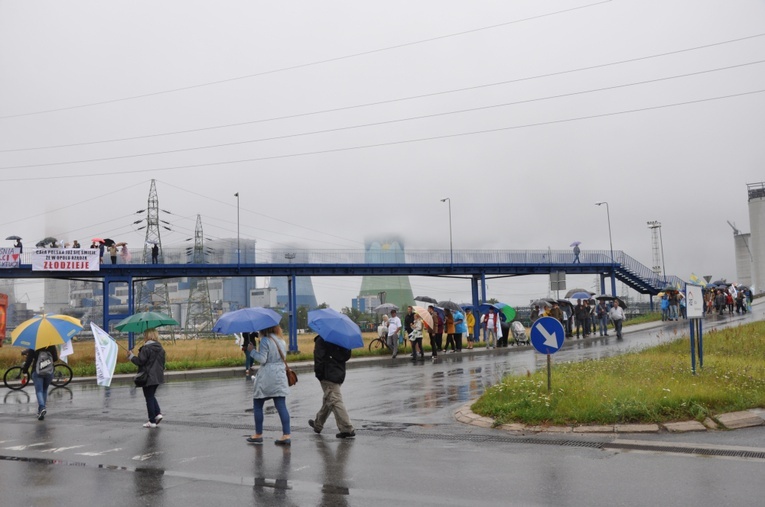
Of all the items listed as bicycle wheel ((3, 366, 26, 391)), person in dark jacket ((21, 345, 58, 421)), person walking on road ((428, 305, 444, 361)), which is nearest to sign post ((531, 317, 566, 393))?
person in dark jacket ((21, 345, 58, 421))

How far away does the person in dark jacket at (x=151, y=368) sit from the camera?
1196 cm

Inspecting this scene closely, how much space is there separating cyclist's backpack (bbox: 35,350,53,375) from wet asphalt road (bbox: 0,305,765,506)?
94 centimetres

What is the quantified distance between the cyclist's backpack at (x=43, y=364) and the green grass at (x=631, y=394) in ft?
27.3

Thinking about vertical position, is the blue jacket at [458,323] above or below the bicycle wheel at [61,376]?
above

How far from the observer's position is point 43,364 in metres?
13.9

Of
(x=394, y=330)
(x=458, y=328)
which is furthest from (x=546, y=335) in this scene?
(x=458, y=328)

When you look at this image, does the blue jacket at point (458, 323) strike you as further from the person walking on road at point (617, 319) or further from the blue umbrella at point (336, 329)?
the blue umbrella at point (336, 329)

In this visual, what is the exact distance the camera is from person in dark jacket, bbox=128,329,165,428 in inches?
471

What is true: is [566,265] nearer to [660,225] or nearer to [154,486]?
[154,486]

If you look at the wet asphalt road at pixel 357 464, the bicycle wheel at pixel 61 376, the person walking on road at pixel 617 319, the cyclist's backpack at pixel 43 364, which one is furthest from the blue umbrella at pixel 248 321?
the person walking on road at pixel 617 319

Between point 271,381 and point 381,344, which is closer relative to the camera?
point 271,381

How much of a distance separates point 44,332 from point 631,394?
10.7 m

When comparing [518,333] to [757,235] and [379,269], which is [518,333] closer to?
[379,269]

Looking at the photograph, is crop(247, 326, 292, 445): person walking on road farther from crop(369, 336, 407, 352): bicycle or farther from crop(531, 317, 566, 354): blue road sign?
crop(369, 336, 407, 352): bicycle
